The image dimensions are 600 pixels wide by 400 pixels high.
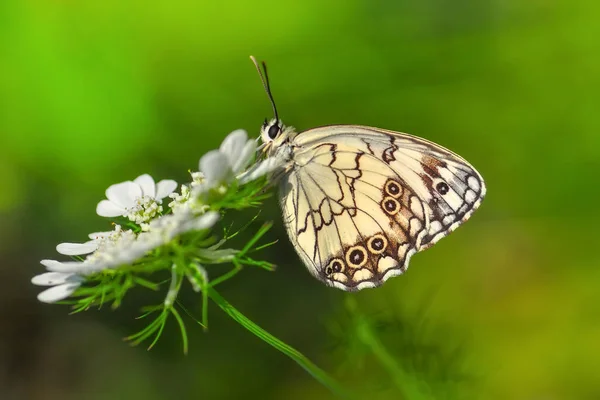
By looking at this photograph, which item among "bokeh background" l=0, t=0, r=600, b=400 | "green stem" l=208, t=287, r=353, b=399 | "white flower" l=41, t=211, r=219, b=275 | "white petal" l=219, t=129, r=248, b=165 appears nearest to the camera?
"green stem" l=208, t=287, r=353, b=399

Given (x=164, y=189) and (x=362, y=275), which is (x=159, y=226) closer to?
(x=164, y=189)

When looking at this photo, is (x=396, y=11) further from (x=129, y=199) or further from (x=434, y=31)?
(x=129, y=199)

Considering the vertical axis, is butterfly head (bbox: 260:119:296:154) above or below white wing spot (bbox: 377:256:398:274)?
above

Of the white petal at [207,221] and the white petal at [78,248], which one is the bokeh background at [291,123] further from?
the white petal at [207,221]

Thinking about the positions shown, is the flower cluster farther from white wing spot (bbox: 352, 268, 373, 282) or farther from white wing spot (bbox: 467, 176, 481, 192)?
white wing spot (bbox: 467, 176, 481, 192)

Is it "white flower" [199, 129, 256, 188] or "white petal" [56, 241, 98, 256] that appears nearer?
"white flower" [199, 129, 256, 188]

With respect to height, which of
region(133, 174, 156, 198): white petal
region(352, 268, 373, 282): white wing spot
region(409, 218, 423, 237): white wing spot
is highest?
region(133, 174, 156, 198): white petal

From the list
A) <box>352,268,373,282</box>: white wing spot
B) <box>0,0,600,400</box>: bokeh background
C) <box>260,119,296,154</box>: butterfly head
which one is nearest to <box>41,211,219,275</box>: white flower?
<box>260,119,296,154</box>: butterfly head

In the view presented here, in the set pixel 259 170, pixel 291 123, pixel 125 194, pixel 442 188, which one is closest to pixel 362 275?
pixel 442 188
